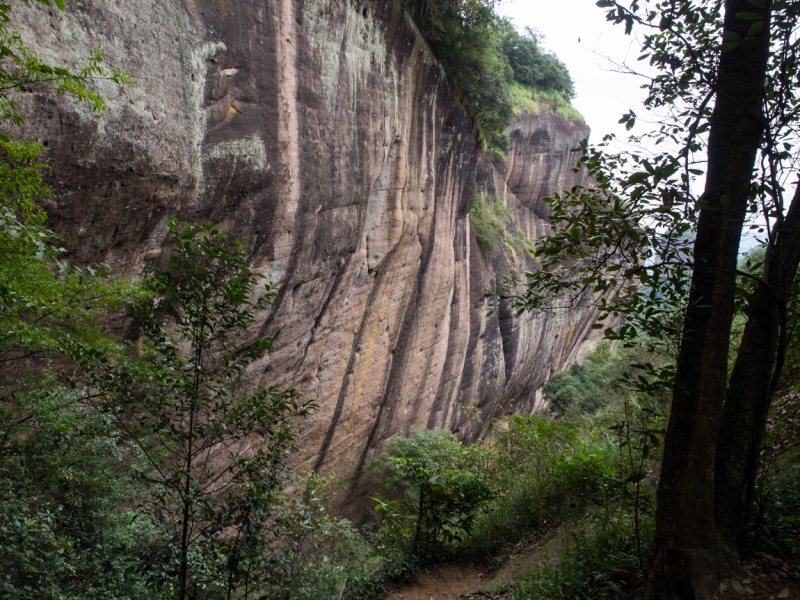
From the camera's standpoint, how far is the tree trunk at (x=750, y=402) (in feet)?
11.3

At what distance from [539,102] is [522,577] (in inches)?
871

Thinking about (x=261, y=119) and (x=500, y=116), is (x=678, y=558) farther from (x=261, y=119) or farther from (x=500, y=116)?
(x=500, y=116)

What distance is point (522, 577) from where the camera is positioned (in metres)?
4.65

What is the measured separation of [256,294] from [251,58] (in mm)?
3093

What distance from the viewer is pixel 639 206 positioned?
332cm

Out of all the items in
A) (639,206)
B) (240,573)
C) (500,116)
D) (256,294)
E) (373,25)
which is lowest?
(240,573)

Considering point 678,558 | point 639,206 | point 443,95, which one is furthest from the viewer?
point 443,95

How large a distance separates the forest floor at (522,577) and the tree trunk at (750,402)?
0.84 ft

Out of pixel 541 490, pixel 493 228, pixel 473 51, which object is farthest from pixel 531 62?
pixel 541 490

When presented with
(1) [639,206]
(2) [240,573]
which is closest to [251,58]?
(1) [639,206]

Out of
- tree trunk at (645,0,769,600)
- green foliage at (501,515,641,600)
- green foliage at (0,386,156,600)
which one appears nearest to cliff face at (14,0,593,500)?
green foliage at (0,386,156,600)

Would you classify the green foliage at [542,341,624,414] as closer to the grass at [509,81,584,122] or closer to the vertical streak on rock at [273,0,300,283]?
the grass at [509,81,584,122]

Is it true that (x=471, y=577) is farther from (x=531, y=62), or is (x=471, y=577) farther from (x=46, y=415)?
(x=531, y=62)

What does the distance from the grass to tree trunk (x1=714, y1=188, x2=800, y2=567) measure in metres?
19.7
